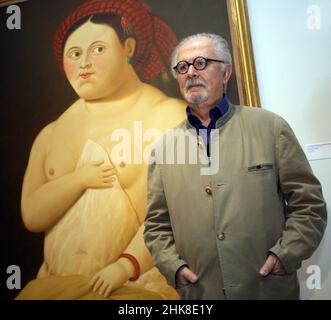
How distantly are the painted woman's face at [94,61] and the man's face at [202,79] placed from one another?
13.4 inches

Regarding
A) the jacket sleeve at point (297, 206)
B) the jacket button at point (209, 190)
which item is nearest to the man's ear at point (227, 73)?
the jacket sleeve at point (297, 206)

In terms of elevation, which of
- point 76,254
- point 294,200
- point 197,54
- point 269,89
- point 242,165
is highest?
point 197,54

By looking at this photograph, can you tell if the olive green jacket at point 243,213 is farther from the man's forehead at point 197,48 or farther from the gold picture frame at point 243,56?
the man's forehead at point 197,48

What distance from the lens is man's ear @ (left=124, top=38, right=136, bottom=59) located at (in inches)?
55.8

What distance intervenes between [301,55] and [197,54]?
1.22 ft

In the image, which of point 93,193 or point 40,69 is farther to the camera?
point 40,69

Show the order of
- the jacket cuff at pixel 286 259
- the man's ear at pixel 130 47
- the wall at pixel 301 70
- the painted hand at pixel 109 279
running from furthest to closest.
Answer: the man's ear at pixel 130 47 < the painted hand at pixel 109 279 < the wall at pixel 301 70 < the jacket cuff at pixel 286 259

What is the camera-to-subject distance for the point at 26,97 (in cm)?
153

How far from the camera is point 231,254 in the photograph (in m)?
1.04

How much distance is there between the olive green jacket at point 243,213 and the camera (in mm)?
1028

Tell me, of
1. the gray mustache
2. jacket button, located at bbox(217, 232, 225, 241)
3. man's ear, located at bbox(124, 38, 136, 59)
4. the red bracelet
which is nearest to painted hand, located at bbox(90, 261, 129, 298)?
the red bracelet

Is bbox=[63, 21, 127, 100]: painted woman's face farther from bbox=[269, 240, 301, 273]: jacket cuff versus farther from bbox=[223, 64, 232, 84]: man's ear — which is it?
bbox=[269, 240, 301, 273]: jacket cuff
